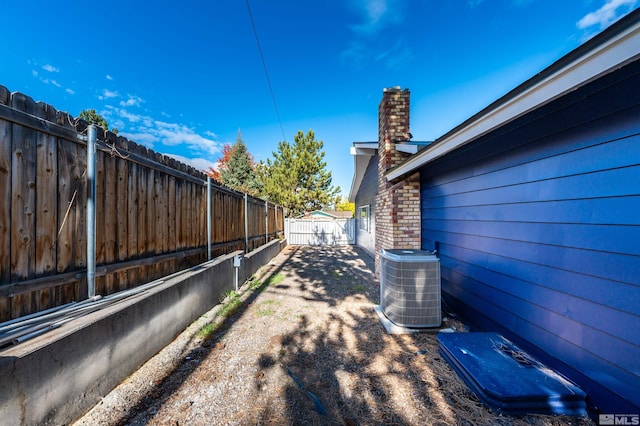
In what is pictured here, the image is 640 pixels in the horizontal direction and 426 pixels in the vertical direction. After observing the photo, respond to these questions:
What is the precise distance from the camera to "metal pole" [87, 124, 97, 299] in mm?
2000

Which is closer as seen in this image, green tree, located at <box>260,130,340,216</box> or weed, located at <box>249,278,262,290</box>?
weed, located at <box>249,278,262,290</box>

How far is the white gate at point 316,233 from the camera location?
13.9m

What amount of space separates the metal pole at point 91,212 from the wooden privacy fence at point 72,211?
0.13 feet

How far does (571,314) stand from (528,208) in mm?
953

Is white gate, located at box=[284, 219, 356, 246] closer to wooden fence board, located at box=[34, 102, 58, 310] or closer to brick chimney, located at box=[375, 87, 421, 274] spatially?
brick chimney, located at box=[375, 87, 421, 274]

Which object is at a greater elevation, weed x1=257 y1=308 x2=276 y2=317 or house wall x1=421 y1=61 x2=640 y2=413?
house wall x1=421 y1=61 x2=640 y2=413

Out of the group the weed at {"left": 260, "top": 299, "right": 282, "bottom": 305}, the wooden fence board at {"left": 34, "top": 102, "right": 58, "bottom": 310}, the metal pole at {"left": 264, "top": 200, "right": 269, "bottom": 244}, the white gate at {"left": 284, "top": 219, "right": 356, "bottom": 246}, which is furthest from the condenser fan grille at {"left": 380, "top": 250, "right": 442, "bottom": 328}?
the white gate at {"left": 284, "top": 219, "right": 356, "bottom": 246}

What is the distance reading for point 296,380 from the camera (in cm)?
212

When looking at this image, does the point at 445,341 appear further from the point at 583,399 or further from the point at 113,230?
the point at 113,230

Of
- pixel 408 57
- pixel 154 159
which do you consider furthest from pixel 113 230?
pixel 408 57

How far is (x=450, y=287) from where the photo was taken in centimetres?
379

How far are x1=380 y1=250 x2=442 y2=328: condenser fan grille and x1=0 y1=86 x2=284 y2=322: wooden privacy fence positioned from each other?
115 inches

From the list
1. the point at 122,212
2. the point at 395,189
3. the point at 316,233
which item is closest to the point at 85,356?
the point at 122,212

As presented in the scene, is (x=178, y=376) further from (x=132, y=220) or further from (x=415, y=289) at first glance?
(x=415, y=289)
